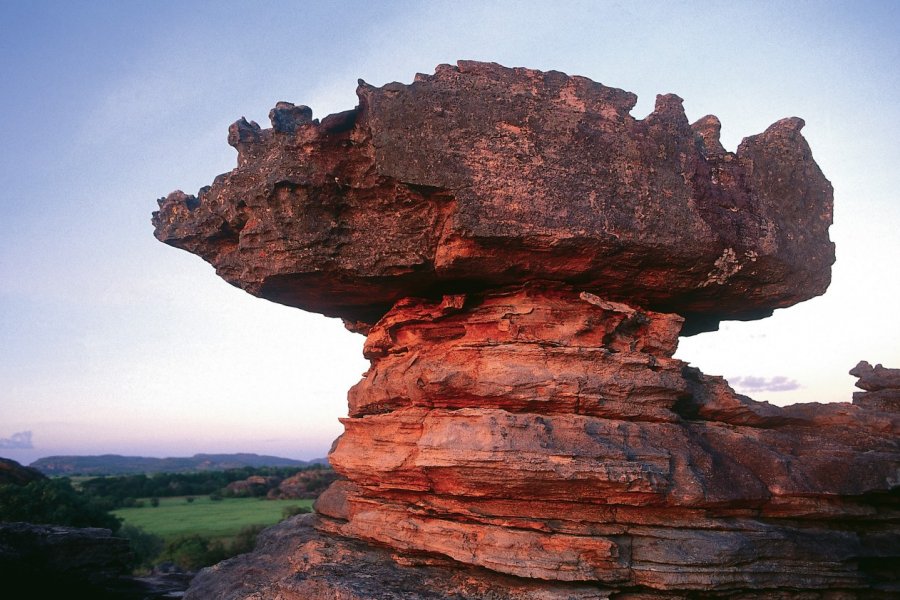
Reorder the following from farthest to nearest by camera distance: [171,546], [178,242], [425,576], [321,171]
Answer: [171,546], [178,242], [321,171], [425,576]

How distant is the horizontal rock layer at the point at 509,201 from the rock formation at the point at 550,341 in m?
0.04

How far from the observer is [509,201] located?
8930mm

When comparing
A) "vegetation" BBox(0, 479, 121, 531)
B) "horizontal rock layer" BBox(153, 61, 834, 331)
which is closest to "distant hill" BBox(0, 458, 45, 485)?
"vegetation" BBox(0, 479, 121, 531)

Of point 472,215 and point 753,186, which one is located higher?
point 753,186

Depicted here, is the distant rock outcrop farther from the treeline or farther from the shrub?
the treeline

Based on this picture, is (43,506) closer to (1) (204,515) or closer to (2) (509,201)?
(1) (204,515)

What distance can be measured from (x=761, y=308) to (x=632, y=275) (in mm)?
3033

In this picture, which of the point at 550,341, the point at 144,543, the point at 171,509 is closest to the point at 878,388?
the point at 550,341

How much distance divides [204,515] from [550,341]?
35.8m

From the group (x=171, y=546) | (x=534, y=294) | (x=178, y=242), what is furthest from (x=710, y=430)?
(x=171, y=546)

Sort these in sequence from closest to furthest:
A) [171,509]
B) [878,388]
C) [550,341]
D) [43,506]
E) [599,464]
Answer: [599,464]
[550,341]
[878,388]
[43,506]
[171,509]

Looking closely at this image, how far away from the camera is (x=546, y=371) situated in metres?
9.12

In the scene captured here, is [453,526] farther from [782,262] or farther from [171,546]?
[171,546]

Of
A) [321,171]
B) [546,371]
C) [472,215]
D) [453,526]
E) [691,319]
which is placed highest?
[321,171]
